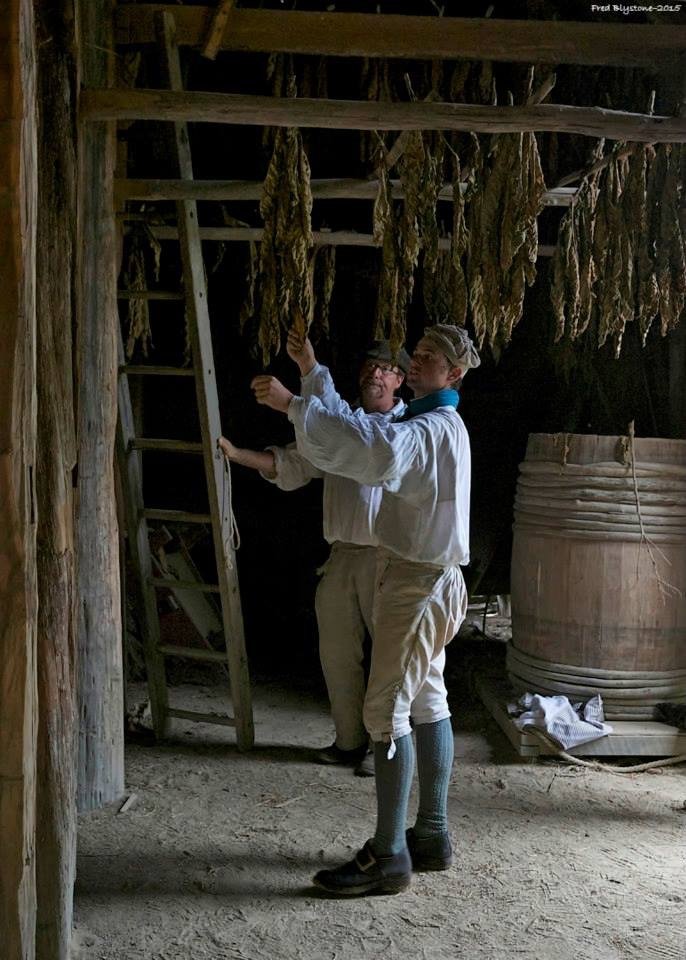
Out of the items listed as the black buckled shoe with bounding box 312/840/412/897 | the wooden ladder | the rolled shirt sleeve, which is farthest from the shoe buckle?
the rolled shirt sleeve

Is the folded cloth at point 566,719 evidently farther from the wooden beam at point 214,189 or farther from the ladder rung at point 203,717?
the wooden beam at point 214,189

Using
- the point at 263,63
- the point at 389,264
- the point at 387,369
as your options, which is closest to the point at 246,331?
the point at 263,63

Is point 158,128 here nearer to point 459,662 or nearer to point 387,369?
point 387,369

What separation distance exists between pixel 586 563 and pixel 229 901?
2.36m

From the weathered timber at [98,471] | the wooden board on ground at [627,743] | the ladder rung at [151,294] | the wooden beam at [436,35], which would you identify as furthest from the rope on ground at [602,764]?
the wooden beam at [436,35]

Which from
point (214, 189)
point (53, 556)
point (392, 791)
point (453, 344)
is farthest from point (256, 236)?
point (392, 791)

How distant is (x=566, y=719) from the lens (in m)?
4.50

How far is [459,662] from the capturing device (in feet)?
20.8

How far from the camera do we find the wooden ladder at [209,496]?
4121 mm

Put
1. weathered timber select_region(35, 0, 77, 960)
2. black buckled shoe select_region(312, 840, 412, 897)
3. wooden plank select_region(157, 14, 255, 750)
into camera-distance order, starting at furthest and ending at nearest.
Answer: wooden plank select_region(157, 14, 255, 750) → black buckled shoe select_region(312, 840, 412, 897) → weathered timber select_region(35, 0, 77, 960)

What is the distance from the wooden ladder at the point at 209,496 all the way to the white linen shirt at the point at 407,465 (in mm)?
1158

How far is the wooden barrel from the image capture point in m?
4.50

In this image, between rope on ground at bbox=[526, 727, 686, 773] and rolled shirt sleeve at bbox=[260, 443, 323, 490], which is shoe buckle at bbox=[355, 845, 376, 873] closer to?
rope on ground at bbox=[526, 727, 686, 773]

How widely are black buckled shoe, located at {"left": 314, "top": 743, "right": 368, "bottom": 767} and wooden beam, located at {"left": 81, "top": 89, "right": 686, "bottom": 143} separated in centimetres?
282
